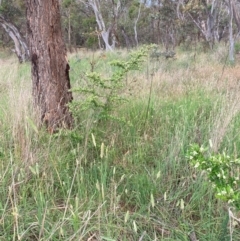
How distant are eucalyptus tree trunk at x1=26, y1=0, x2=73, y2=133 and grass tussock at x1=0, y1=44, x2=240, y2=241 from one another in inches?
6.4

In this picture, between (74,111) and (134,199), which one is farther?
(74,111)

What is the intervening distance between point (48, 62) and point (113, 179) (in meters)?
1.61

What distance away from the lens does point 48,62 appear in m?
3.21

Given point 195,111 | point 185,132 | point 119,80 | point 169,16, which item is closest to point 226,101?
point 195,111

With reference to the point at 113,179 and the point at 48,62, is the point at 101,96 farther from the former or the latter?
the point at 113,179

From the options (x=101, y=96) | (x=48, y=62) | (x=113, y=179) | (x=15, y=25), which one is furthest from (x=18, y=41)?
(x=113, y=179)

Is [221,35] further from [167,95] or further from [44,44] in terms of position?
[44,44]

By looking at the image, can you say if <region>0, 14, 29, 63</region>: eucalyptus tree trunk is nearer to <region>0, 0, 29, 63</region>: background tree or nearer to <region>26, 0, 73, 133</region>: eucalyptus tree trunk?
<region>0, 0, 29, 63</region>: background tree

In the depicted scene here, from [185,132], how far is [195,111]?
686mm

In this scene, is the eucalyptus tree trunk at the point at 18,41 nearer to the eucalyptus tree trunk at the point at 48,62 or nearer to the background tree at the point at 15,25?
the background tree at the point at 15,25

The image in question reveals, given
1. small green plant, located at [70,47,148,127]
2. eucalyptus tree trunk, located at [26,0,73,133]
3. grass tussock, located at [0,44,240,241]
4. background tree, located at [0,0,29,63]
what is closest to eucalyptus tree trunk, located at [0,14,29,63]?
background tree, located at [0,0,29,63]

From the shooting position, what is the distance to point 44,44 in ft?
10.5

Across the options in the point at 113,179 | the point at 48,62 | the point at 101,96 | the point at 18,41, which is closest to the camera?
the point at 113,179

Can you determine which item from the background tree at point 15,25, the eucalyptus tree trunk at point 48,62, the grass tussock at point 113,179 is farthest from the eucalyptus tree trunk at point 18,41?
the grass tussock at point 113,179
